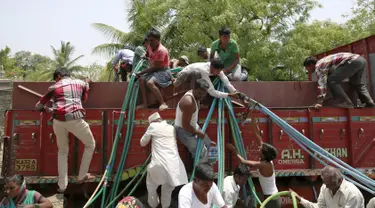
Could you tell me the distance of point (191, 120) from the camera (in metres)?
3.65

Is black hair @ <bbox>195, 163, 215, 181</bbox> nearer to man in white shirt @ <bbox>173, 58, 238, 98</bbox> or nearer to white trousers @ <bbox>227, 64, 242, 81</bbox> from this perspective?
man in white shirt @ <bbox>173, 58, 238, 98</bbox>

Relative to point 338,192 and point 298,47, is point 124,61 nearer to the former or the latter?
point 338,192

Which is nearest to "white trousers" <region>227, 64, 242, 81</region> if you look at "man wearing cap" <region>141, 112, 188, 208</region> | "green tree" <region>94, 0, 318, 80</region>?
"man wearing cap" <region>141, 112, 188, 208</region>

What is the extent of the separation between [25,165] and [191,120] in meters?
1.97

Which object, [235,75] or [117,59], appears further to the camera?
[117,59]

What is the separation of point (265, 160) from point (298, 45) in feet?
33.7

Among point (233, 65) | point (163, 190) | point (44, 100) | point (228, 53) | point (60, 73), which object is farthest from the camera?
point (228, 53)

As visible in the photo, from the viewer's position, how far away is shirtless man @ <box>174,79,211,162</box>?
3529 millimetres

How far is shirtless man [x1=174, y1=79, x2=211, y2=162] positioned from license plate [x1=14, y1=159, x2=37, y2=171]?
1.69m

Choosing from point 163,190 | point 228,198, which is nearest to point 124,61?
point 163,190

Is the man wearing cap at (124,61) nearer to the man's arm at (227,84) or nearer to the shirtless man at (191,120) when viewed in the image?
the man's arm at (227,84)

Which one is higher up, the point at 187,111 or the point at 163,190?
the point at 187,111

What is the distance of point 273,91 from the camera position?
181 inches

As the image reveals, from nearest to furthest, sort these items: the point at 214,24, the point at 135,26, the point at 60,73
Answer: the point at 60,73 → the point at 214,24 → the point at 135,26
